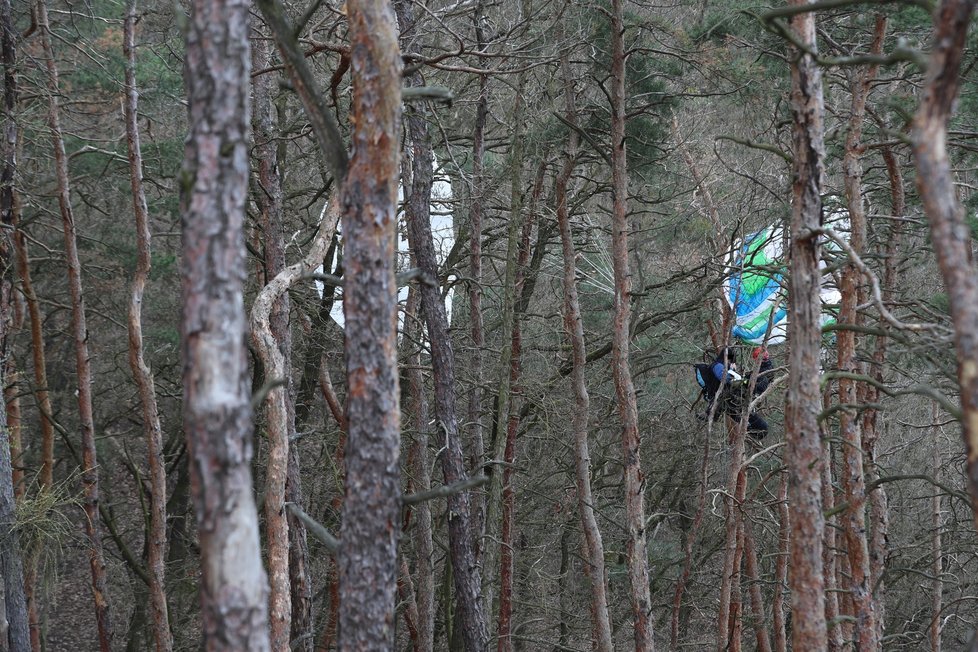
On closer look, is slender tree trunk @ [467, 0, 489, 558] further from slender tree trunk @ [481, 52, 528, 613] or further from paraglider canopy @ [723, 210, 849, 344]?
paraglider canopy @ [723, 210, 849, 344]

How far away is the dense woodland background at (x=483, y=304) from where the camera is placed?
4836 millimetres

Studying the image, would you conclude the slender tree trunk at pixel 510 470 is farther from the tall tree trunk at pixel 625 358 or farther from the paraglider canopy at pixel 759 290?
the paraglider canopy at pixel 759 290

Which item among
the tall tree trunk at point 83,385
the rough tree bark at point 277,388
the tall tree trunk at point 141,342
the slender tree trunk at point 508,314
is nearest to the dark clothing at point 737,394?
the slender tree trunk at point 508,314

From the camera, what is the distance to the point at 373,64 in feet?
16.2

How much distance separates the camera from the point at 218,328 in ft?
12.0

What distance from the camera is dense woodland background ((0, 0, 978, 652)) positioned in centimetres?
484

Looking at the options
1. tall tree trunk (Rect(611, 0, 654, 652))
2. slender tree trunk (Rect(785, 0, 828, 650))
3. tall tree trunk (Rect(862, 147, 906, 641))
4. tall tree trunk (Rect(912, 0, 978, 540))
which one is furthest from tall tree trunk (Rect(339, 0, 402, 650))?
tall tree trunk (Rect(611, 0, 654, 652))

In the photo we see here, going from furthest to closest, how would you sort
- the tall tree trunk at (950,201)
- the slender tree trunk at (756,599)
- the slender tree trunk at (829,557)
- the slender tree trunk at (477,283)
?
the slender tree trunk at (756,599) → the slender tree trunk at (477,283) → the slender tree trunk at (829,557) → the tall tree trunk at (950,201)

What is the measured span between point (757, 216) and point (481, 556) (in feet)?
17.7

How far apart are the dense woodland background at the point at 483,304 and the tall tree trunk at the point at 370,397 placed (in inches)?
0.7

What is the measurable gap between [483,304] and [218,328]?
1202cm

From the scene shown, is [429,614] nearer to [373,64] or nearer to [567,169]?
[567,169]

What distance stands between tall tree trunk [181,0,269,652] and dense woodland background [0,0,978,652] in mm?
14

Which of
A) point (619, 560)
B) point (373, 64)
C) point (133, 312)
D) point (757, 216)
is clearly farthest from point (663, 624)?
point (373, 64)
